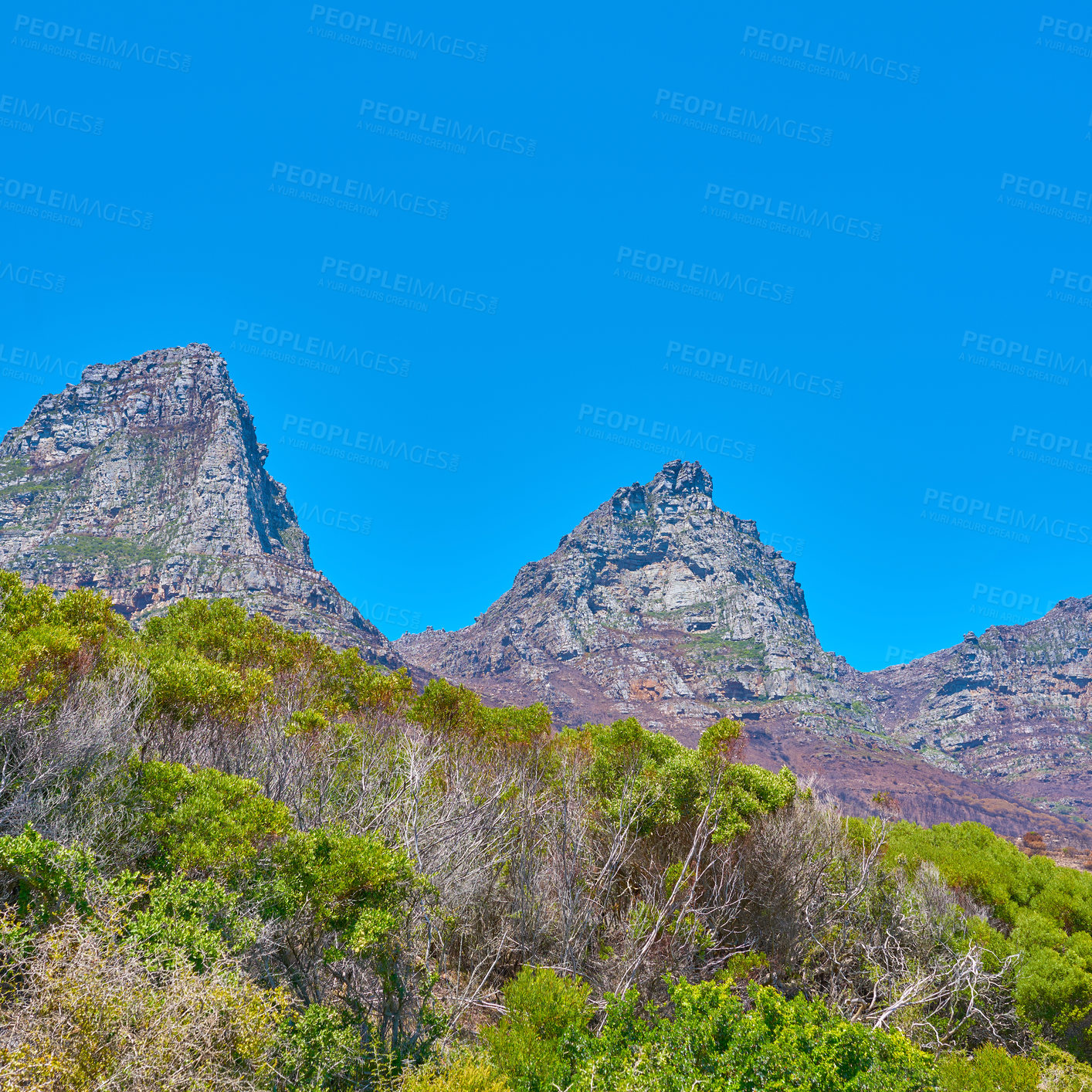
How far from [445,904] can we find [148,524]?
196874 mm

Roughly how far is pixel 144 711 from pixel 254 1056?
35.2ft

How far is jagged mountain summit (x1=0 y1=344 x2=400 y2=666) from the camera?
150500mm

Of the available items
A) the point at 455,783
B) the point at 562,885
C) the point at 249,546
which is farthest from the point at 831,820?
the point at 249,546

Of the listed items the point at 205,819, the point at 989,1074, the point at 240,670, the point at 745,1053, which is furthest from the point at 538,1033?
the point at 240,670

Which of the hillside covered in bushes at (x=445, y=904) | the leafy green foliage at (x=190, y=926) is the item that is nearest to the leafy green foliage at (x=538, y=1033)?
the hillside covered in bushes at (x=445, y=904)

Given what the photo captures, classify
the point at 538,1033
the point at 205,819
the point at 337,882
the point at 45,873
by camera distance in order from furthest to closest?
1. the point at 205,819
2. the point at 538,1033
3. the point at 337,882
4. the point at 45,873

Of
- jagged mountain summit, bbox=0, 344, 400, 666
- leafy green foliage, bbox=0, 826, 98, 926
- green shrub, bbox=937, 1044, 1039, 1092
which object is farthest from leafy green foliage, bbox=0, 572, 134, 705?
jagged mountain summit, bbox=0, 344, 400, 666

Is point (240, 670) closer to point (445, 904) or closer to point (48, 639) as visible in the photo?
point (48, 639)

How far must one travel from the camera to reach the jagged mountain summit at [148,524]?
15050 centimetres

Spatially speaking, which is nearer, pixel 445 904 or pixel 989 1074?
pixel 989 1074

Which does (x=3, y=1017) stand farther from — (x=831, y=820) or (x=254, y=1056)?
(x=831, y=820)

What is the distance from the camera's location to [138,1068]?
640 centimetres

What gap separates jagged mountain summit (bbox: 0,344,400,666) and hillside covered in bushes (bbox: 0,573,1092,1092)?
127749 mm

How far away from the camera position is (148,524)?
174 metres
